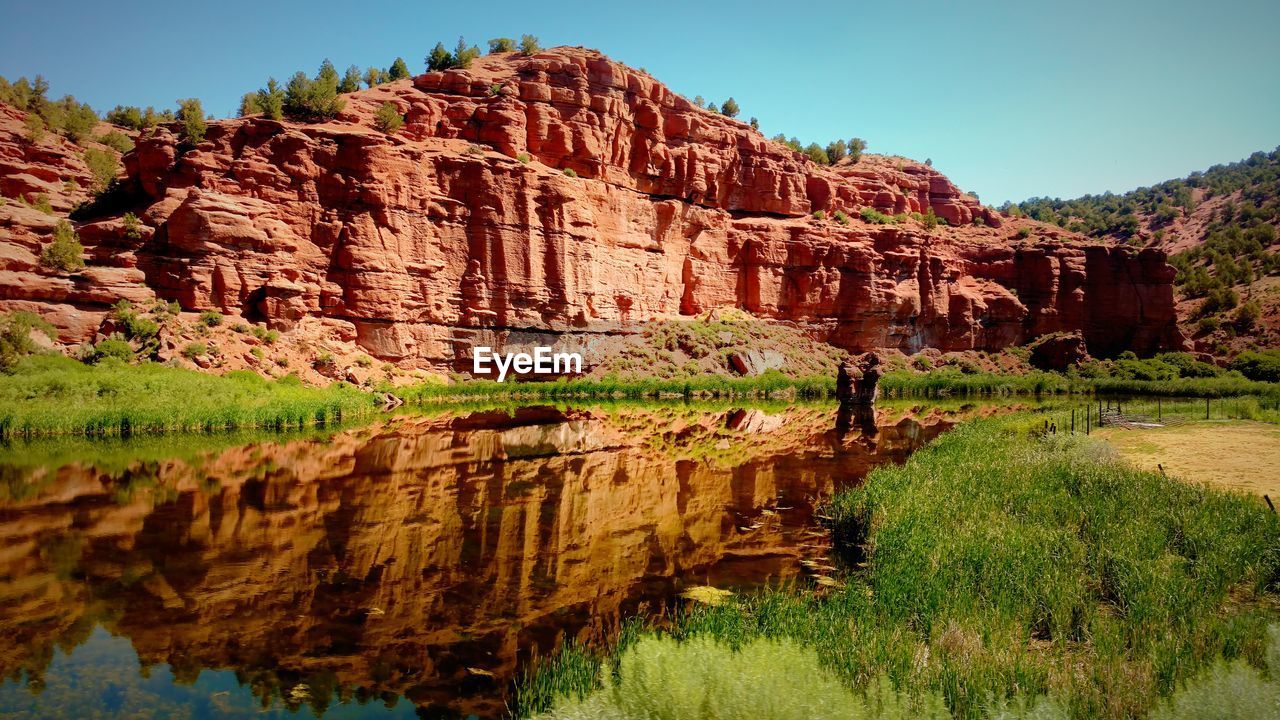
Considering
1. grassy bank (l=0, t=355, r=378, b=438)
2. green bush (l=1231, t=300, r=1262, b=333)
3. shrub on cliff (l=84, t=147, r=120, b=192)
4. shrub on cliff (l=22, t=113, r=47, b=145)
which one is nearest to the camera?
grassy bank (l=0, t=355, r=378, b=438)

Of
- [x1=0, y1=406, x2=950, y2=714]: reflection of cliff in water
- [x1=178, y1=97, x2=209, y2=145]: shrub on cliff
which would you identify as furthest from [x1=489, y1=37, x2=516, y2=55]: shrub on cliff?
[x1=0, y1=406, x2=950, y2=714]: reflection of cliff in water

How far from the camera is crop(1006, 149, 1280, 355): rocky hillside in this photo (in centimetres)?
6625

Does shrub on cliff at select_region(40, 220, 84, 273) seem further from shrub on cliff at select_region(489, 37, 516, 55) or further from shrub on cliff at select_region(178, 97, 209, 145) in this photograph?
shrub on cliff at select_region(489, 37, 516, 55)

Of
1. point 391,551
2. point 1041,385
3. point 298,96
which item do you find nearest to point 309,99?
point 298,96

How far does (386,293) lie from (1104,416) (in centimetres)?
4332

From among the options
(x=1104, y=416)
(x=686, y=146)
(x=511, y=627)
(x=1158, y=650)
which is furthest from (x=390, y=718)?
(x=686, y=146)

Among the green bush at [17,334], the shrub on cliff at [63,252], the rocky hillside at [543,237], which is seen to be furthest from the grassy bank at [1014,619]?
the shrub on cliff at [63,252]

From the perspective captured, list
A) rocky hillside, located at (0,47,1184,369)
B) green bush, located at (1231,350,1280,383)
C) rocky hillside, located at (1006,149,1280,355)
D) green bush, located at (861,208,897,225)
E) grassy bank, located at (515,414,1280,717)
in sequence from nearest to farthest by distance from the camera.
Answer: grassy bank, located at (515,414,1280,717) → rocky hillside, located at (0,47,1184,369) → green bush, located at (1231,350,1280,383) → rocky hillside, located at (1006,149,1280,355) → green bush, located at (861,208,897,225)

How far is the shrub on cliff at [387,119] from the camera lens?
53344mm

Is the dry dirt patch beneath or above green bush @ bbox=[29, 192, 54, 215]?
beneath

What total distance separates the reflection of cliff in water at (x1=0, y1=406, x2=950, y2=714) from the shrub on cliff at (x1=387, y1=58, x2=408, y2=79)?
54.5 meters

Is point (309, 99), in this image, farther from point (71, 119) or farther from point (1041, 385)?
point (1041, 385)

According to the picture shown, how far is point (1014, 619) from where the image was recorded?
796cm

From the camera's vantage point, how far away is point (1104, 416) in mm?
29188
